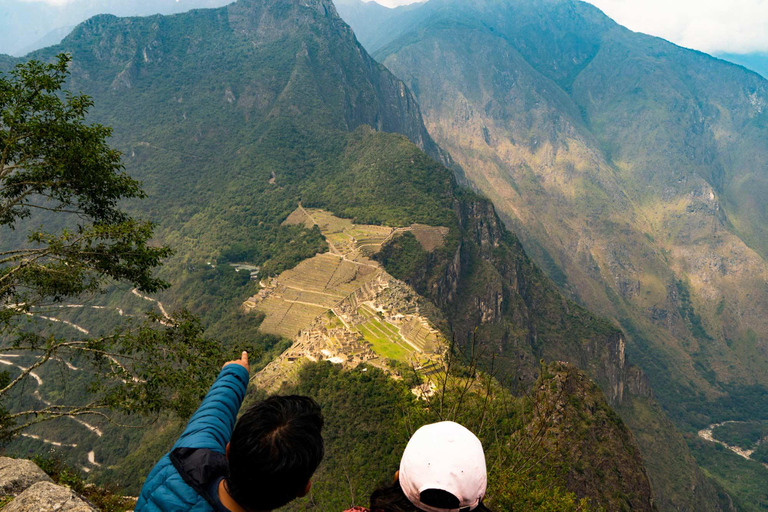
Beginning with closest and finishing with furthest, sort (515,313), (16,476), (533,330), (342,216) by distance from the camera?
(16,476)
(515,313)
(342,216)
(533,330)

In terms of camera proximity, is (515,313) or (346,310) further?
(515,313)

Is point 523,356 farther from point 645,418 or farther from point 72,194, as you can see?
point 72,194

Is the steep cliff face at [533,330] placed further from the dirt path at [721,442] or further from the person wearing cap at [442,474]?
the person wearing cap at [442,474]

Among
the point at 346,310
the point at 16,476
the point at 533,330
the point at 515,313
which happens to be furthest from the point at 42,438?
the point at 533,330

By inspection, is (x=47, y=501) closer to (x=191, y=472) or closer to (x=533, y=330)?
(x=191, y=472)

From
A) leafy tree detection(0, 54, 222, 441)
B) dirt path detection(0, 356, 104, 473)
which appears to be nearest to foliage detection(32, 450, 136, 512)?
leafy tree detection(0, 54, 222, 441)

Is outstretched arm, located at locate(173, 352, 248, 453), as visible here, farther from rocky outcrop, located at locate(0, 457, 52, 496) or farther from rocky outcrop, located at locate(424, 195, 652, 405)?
rocky outcrop, located at locate(424, 195, 652, 405)

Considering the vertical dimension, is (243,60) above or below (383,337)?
above
